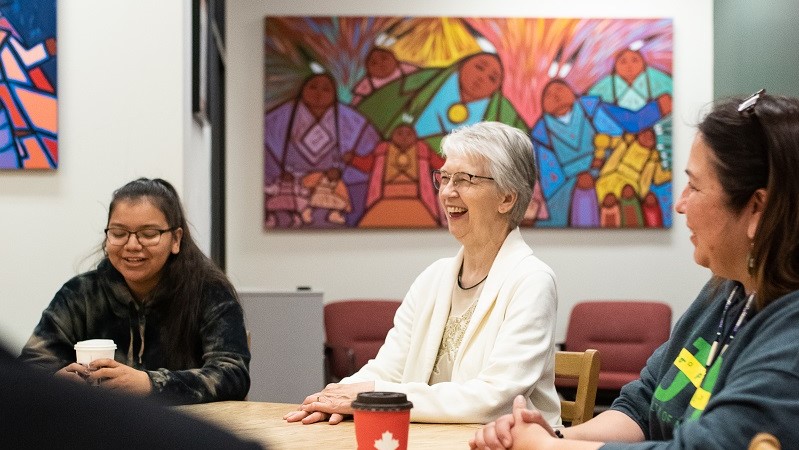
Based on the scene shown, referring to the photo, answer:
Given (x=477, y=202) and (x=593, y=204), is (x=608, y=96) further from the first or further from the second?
(x=477, y=202)

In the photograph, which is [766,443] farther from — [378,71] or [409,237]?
[378,71]

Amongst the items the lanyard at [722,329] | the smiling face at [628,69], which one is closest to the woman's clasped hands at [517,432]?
the lanyard at [722,329]

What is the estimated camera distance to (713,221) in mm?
1791

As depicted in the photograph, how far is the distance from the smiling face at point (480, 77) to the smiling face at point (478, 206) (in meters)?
4.18

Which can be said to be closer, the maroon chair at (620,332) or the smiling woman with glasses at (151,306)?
the smiling woman with glasses at (151,306)

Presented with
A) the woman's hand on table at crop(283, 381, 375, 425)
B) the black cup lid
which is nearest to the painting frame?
the woman's hand on table at crop(283, 381, 375, 425)

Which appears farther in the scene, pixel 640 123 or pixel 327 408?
pixel 640 123

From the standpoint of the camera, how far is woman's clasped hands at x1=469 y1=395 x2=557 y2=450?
1.80 m

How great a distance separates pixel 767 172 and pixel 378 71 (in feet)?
17.5

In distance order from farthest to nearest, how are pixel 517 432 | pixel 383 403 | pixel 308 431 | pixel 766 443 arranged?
pixel 308 431 < pixel 517 432 < pixel 383 403 < pixel 766 443

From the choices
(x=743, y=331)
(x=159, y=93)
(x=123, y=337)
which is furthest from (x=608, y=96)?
(x=743, y=331)

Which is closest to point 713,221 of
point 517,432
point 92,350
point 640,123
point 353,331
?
point 517,432

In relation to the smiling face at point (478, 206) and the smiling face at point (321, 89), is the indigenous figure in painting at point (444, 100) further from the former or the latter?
the smiling face at point (478, 206)

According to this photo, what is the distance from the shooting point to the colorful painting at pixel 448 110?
6879 mm
